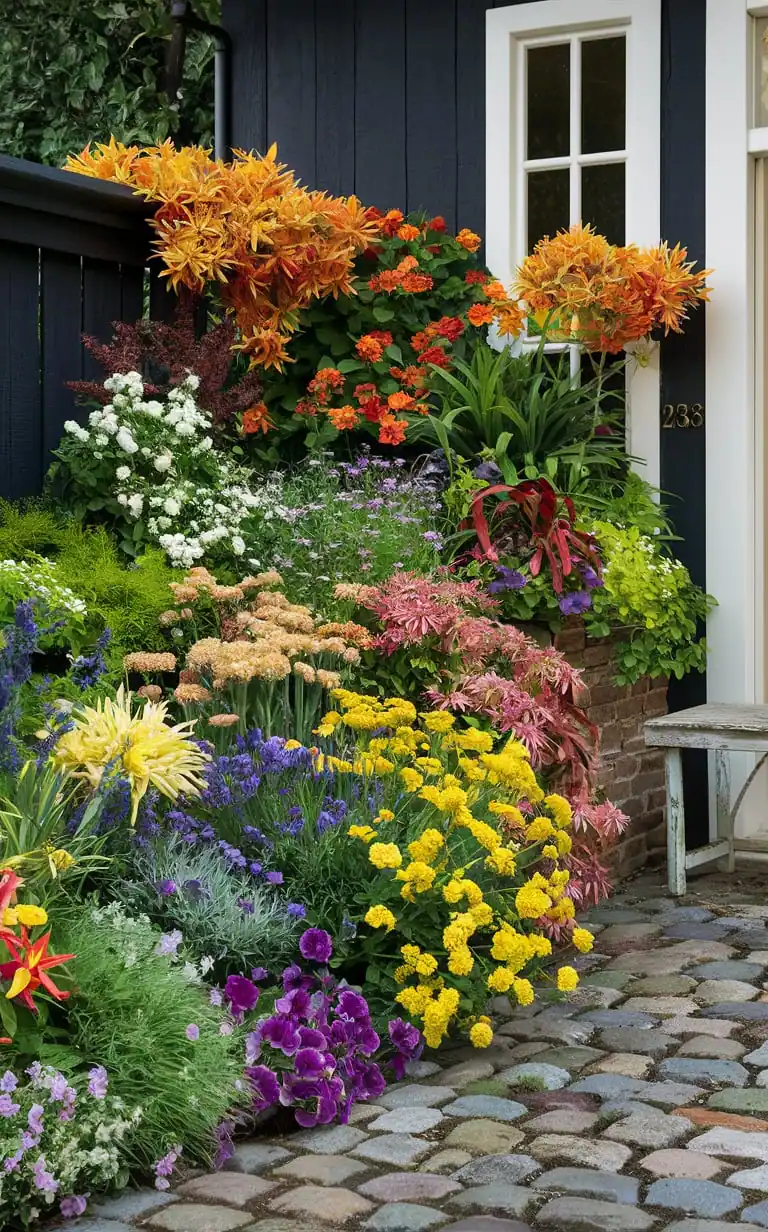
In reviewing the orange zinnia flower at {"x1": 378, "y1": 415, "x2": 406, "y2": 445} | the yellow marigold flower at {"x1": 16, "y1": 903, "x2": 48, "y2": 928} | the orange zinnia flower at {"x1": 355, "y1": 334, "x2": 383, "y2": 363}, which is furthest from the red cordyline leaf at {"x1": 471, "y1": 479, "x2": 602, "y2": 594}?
the yellow marigold flower at {"x1": 16, "y1": 903, "x2": 48, "y2": 928}

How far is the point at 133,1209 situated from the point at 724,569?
12.6ft

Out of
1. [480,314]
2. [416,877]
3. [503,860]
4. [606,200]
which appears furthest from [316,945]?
[606,200]

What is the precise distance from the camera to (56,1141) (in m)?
2.63

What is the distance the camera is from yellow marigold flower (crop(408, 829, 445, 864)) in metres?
3.37

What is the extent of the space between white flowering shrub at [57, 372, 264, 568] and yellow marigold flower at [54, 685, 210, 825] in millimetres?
1164

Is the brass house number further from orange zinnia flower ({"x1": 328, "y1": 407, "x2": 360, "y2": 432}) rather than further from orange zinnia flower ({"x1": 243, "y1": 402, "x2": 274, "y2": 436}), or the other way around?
orange zinnia flower ({"x1": 243, "y1": 402, "x2": 274, "y2": 436})

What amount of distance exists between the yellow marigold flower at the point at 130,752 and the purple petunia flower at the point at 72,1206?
0.88 m

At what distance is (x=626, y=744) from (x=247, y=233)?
229cm

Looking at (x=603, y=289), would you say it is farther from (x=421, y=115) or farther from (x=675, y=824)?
(x=675, y=824)

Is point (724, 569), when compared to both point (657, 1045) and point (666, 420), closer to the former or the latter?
point (666, 420)

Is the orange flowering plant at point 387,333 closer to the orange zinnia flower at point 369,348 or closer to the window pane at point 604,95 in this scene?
the orange zinnia flower at point 369,348

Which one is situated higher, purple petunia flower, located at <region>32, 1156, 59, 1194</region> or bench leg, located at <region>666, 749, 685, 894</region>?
bench leg, located at <region>666, 749, 685, 894</region>

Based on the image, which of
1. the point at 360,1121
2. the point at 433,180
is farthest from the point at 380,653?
the point at 433,180

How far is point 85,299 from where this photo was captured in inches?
210
